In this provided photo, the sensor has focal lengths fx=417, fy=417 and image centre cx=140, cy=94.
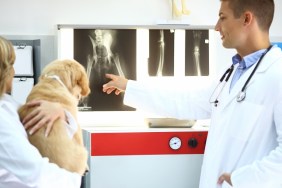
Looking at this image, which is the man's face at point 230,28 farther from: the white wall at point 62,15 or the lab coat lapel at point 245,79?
the white wall at point 62,15

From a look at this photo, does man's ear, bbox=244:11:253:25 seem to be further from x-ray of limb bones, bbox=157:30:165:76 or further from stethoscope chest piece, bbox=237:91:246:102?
x-ray of limb bones, bbox=157:30:165:76

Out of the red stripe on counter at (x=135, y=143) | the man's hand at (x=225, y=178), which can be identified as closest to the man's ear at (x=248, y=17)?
the man's hand at (x=225, y=178)

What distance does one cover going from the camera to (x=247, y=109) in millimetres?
1543

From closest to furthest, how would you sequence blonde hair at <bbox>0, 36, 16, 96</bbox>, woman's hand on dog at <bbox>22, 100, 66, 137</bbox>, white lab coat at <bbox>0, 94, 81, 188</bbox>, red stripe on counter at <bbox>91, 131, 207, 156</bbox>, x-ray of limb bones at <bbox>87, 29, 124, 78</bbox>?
white lab coat at <bbox>0, 94, 81, 188</bbox>, blonde hair at <bbox>0, 36, 16, 96</bbox>, woman's hand on dog at <bbox>22, 100, 66, 137</bbox>, red stripe on counter at <bbox>91, 131, 207, 156</bbox>, x-ray of limb bones at <bbox>87, 29, 124, 78</bbox>

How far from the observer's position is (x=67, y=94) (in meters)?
1.58

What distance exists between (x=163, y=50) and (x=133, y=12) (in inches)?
15.8

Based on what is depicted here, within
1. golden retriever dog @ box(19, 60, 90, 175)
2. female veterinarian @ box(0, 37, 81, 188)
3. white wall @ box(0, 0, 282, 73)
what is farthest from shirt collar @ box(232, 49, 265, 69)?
white wall @ box(0, 0, 282, 73)

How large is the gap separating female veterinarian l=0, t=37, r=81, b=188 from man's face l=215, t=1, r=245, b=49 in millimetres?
857

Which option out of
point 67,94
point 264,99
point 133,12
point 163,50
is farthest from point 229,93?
point 133,12

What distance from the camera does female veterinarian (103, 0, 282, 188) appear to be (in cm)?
147

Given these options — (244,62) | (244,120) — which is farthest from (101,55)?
(244,120)

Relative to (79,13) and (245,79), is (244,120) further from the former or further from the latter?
(79,13)

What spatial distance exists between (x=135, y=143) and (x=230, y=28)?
109 cm

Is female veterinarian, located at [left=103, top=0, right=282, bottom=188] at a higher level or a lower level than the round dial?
higher
